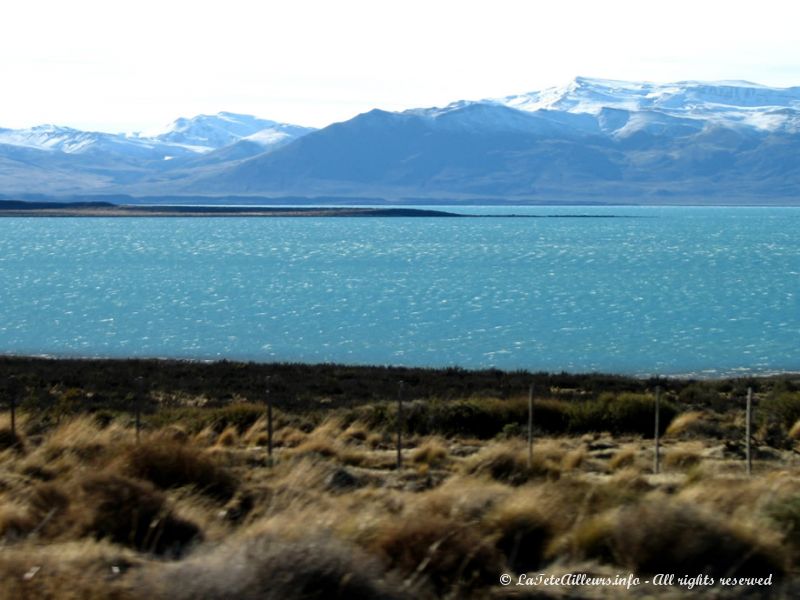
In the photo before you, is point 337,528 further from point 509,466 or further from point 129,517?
point 509,466

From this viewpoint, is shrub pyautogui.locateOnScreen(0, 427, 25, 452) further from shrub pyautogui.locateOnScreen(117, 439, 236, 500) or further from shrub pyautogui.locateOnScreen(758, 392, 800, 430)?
shrub pyautogui.locateOnScreen(758, 392, 800, 430)

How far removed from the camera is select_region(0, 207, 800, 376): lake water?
44125 millimetres

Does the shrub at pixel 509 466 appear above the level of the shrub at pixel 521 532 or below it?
below

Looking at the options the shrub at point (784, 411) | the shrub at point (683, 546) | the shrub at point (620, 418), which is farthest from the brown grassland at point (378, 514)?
the shrub at point (784, 411)

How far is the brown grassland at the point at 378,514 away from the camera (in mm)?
7137

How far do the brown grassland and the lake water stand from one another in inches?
936

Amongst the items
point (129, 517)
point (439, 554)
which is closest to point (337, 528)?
point (439, 554)

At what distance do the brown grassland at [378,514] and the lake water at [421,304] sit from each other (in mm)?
23769

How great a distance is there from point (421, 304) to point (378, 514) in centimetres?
5375

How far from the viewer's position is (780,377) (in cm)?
3466

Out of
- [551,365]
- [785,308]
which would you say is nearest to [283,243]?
[785,308]

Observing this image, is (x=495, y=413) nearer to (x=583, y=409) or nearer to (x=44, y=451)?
(x=583, y=409)

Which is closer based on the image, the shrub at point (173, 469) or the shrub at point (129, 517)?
the shrub at point (129, 517)

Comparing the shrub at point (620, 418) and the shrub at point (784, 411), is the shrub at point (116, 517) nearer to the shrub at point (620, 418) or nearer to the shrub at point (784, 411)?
the shrub at point (620, 418)
